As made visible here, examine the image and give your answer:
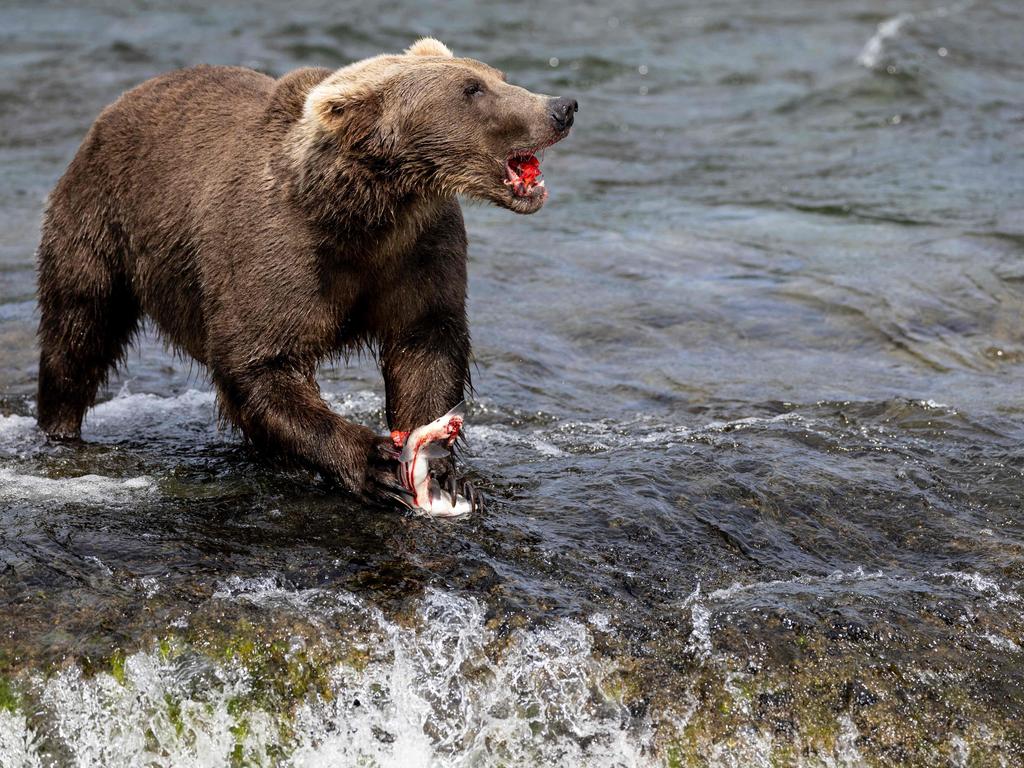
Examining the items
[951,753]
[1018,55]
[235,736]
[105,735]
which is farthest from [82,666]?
[1018,55]

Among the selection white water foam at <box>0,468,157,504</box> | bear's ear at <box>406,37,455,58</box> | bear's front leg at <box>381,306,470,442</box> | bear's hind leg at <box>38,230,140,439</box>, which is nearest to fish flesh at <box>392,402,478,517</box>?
bear's front leg at <box>381,306,470,442</box>

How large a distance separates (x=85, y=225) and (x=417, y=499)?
6.64 ft

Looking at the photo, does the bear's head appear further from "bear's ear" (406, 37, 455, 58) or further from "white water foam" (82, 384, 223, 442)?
"white water foam" (82, 384, 223, 442)

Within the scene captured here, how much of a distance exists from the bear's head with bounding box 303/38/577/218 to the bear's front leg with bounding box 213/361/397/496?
0.77 m

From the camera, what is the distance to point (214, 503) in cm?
525

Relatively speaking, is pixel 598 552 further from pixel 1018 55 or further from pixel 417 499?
pixel 1018 55

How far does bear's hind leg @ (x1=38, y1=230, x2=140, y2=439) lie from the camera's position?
615 centimetres

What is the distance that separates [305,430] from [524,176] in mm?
1145

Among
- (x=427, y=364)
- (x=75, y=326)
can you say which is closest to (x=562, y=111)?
(x=427, y=364)

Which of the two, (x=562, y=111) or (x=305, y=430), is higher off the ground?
(x=562, y=111)

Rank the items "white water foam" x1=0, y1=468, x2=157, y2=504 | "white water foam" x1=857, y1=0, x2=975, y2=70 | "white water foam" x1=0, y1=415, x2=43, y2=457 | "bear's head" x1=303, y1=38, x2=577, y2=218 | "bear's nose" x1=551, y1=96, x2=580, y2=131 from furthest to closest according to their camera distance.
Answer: "white water foam" x1=857, y1=0, x2=975, y2=70, "white water foam" x1=0, y1=415, x2=43, y2=457, "white water foam" x1=0, y1=468, x2=157, y2=504, "bear's head" x1=303, y1=38, x2=577, y2=218, "bear's nose" x1=551, y1=96, x2=580, y2=131

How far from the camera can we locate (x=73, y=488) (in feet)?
17.6

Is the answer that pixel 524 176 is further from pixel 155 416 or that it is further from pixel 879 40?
pixel 879 40

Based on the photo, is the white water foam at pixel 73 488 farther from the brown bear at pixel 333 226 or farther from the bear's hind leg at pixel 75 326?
the bear's hind leg at pixel 75 326
